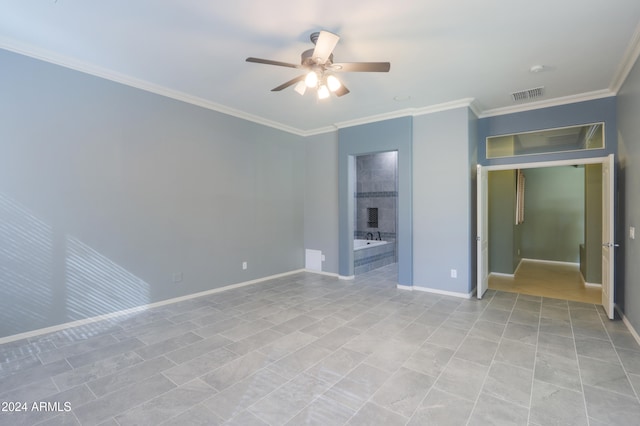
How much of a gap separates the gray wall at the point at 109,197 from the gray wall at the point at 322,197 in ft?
4.19

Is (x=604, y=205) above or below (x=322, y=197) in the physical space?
below

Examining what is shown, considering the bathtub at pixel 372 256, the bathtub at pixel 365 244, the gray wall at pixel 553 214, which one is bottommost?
the bathtub at pixel 372 256

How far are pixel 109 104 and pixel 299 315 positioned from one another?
3361 millimetres

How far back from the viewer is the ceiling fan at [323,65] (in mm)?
2432

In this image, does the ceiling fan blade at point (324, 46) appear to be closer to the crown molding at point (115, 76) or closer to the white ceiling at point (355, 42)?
the white ceiling at point (355, 42)

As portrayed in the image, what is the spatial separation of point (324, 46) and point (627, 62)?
326cm

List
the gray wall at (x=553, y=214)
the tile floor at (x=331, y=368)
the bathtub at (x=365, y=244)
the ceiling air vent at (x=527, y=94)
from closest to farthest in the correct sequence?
the tile floor at (x=331, y=368)
the ceiling air vent at (x=527, y=94)
the bathtub at (x=365, y=244)
the gray wall at (x=553, y=214)

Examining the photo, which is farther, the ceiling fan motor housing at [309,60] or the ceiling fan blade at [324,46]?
the ceiling fan motor housing at [309,60]

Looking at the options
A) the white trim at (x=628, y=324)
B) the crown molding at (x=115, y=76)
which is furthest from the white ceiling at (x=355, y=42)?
the white trim at (x=628, y=324)

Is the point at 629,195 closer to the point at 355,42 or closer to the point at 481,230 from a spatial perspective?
the point at 481,230

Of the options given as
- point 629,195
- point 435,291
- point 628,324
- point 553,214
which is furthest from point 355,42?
point 553,214

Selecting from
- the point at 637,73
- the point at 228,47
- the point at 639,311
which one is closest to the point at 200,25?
the point at 228,47

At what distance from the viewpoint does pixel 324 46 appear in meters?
2.45

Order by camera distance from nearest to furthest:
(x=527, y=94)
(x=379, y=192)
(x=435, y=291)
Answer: (x=527, y=94), (x=435, y=291), (x=379, y=192)
